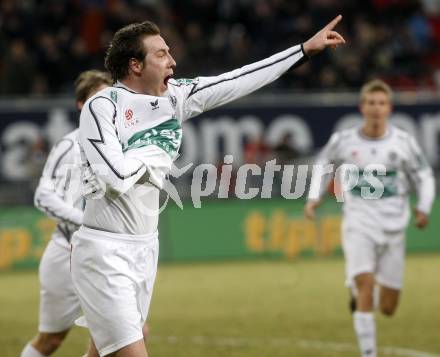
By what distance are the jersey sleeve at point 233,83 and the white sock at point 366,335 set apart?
354 centimetres

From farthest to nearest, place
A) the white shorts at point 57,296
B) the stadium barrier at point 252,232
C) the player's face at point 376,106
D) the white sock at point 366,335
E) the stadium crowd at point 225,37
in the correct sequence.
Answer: the stadium crowd at point 225,37 → the stadium barrier at point 252,232 → the player's face at point 376,106 → the white sock at point 366,335 → the white shorts at point 57,296

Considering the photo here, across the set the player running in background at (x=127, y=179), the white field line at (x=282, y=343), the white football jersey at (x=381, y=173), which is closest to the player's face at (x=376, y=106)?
the white football jersey at (x=381, y=173)

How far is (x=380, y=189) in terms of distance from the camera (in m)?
10.4

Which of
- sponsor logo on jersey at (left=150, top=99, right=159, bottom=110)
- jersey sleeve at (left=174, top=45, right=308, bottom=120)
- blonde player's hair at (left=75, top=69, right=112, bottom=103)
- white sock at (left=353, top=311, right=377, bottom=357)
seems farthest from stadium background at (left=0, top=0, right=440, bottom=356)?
sponsor logo on jersey at (left=150, top=99, right=159, bottom=110)

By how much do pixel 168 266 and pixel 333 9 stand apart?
6.85 metres

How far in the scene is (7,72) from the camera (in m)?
19.3

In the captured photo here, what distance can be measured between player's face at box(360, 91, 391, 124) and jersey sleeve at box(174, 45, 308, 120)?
3818mm

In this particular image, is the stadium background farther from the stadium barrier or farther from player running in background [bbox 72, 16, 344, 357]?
player running in background [bbox 72, 16, 344, 357]

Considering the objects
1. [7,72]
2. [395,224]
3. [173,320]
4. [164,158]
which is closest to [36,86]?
[7,72]

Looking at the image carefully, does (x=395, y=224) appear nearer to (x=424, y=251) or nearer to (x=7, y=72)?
(x=424, y=251)

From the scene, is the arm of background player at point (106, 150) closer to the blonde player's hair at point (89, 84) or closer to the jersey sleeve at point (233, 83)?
the jersey sleeve at point (233, 83)

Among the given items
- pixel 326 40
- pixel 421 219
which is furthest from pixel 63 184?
pixel 421 219

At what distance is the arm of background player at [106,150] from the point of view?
577 centimetres

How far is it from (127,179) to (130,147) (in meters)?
0.33
